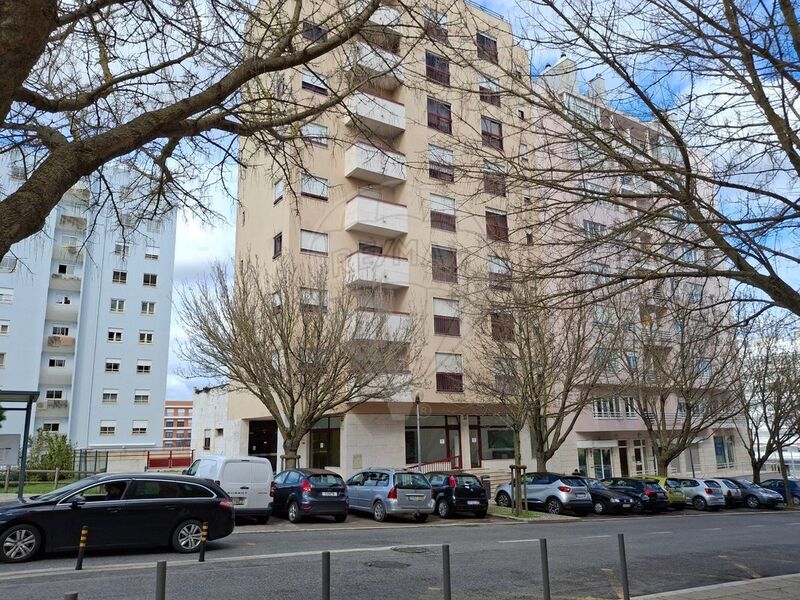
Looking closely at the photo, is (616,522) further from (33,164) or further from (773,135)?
(33,164)

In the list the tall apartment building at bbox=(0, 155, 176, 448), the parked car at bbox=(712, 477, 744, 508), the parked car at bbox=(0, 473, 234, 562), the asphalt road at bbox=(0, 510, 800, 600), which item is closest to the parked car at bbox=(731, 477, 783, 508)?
the parked car at bbox=(712, 477, 744, 508)

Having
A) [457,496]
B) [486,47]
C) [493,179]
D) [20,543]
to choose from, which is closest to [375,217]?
[457,496]

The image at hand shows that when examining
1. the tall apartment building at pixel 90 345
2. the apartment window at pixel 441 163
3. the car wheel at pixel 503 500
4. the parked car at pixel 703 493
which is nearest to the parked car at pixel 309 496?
the car wheel at pixel 503 500

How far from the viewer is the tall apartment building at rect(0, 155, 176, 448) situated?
45.4m

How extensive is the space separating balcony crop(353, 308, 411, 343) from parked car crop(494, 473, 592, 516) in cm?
739

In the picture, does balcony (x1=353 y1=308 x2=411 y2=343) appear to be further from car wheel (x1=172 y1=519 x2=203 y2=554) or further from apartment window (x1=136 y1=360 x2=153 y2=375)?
apartment window (x1=136 y1=360 x2=153 y2=375)

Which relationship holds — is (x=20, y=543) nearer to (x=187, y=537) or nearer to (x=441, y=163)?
(x=187, y=537)

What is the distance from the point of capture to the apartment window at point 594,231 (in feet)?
25.2

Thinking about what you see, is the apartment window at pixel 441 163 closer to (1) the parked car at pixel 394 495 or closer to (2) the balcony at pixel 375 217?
(1) the parked car at pixel 394 495

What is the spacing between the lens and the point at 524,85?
6984 mm

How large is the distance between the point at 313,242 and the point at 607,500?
16.6 m

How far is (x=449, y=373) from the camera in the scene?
30078 millimetres

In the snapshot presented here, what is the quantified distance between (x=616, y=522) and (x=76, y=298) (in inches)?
1708

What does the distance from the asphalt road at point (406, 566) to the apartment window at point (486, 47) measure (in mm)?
6948
